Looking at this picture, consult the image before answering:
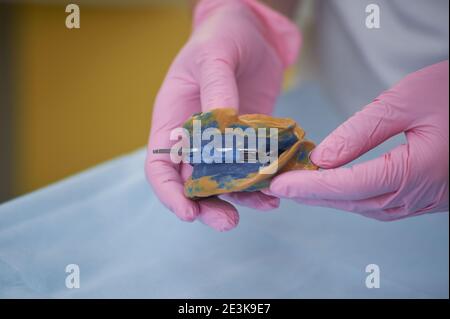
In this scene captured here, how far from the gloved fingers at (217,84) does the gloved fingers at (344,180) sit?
0.15 meters

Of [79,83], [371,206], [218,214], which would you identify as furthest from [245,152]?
[79,83]

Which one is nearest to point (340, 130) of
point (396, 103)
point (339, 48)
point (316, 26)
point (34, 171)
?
point (396, 103)

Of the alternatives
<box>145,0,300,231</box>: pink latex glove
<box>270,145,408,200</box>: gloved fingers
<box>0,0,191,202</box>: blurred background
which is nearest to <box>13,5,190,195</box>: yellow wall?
<box>0,0,191,202</box>: blurred background

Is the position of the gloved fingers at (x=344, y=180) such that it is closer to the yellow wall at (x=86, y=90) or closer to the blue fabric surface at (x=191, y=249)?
the blue fabric surface at (x=191, y=249)

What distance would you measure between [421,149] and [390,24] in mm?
330

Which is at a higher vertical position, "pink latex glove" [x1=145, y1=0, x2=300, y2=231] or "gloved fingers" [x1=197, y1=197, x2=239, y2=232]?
"pink latex glove" [x1=145, y1=0, x2=300, y2=231]

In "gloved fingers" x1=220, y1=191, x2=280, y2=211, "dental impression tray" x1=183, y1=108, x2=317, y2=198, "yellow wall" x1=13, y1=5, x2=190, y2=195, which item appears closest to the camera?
"dental impression tray" x1=183, y1=108, x2=317, y2=198

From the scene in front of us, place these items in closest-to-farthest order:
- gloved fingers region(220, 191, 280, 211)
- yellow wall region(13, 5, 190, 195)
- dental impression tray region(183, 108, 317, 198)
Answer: dental impression tray region(183, 108, 317, 198) → gloved fingers region(220, 191, 280, 211) → yellow wall region(13, 5, 190, 195)

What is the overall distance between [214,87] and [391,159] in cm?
30

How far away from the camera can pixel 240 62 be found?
0.88 metres

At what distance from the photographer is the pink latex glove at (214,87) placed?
758mm

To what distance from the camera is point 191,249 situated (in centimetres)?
93

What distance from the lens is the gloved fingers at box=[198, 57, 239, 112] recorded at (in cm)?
75

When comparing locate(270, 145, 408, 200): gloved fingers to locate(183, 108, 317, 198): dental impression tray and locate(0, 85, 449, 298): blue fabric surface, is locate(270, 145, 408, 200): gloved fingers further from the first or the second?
locate(0, 85, 449, 298): blue fabric surface
